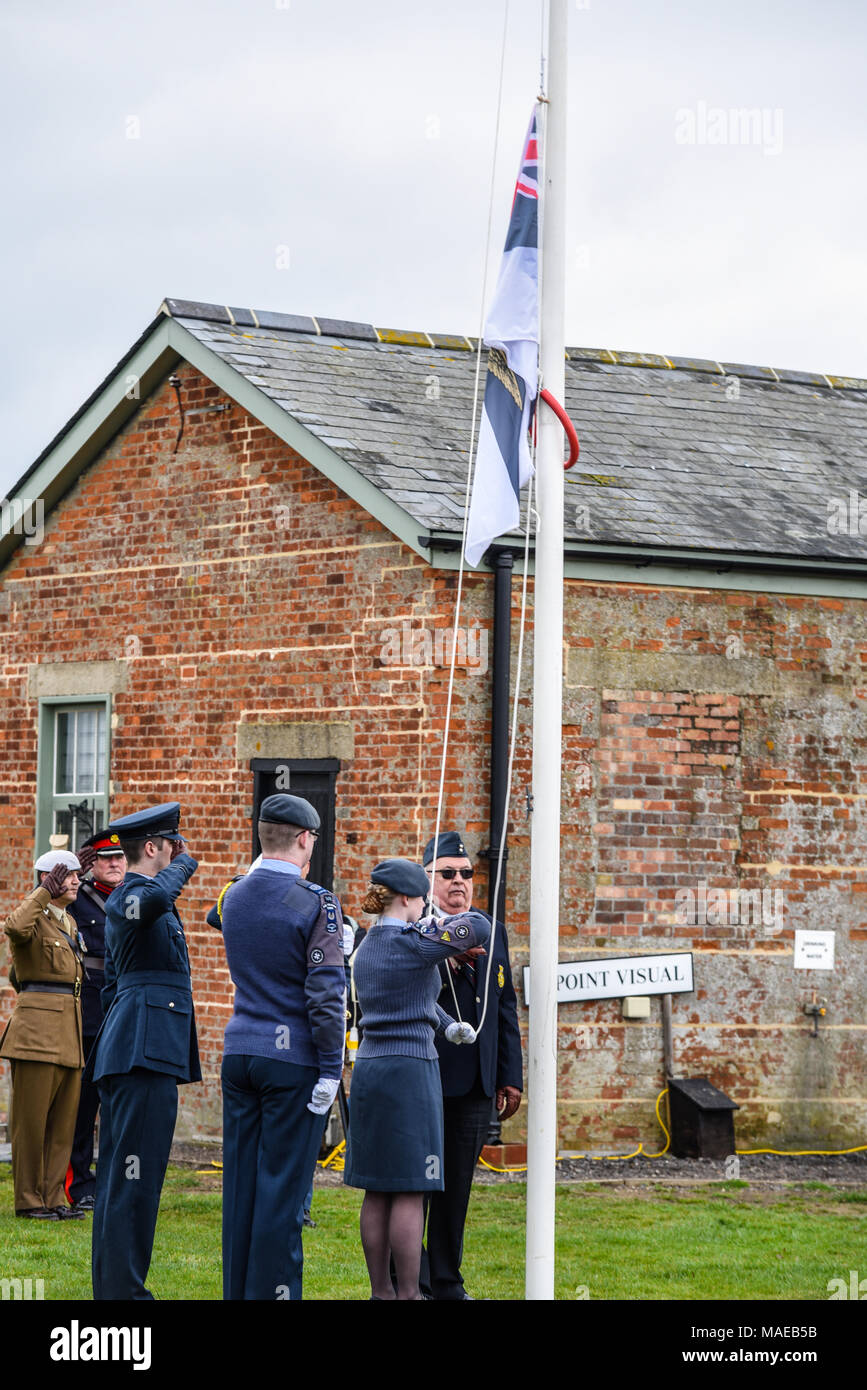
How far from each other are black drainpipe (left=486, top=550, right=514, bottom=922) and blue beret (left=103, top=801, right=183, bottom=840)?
478 centimetres

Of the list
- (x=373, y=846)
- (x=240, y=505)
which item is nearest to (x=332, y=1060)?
(x=373, y=846)

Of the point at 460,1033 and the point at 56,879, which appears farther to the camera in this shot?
the point at 56,879

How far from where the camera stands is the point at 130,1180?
6906 millimetres

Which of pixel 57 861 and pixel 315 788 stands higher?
pixel 315 788

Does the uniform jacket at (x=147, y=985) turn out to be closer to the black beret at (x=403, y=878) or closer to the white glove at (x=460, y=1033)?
the black beret at (x=403, y=878)

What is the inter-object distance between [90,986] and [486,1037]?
3.45 metres

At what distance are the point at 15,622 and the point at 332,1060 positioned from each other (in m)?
9.34

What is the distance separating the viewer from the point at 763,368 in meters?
16.7

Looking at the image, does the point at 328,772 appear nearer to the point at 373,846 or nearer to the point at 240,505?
the point at 373,846

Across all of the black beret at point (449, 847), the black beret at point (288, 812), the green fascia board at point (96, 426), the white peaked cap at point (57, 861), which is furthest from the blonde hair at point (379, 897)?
the green fascia board at point (96, 426)

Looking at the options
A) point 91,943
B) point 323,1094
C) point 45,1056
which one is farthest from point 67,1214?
point 323,1094

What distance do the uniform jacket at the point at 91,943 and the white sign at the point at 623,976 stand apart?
2.91 metres

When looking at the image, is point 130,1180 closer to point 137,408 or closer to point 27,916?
point 27,916

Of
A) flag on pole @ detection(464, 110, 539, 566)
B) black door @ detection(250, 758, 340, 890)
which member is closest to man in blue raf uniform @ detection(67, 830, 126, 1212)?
black door @ detection(250, 758, 340, 890)
